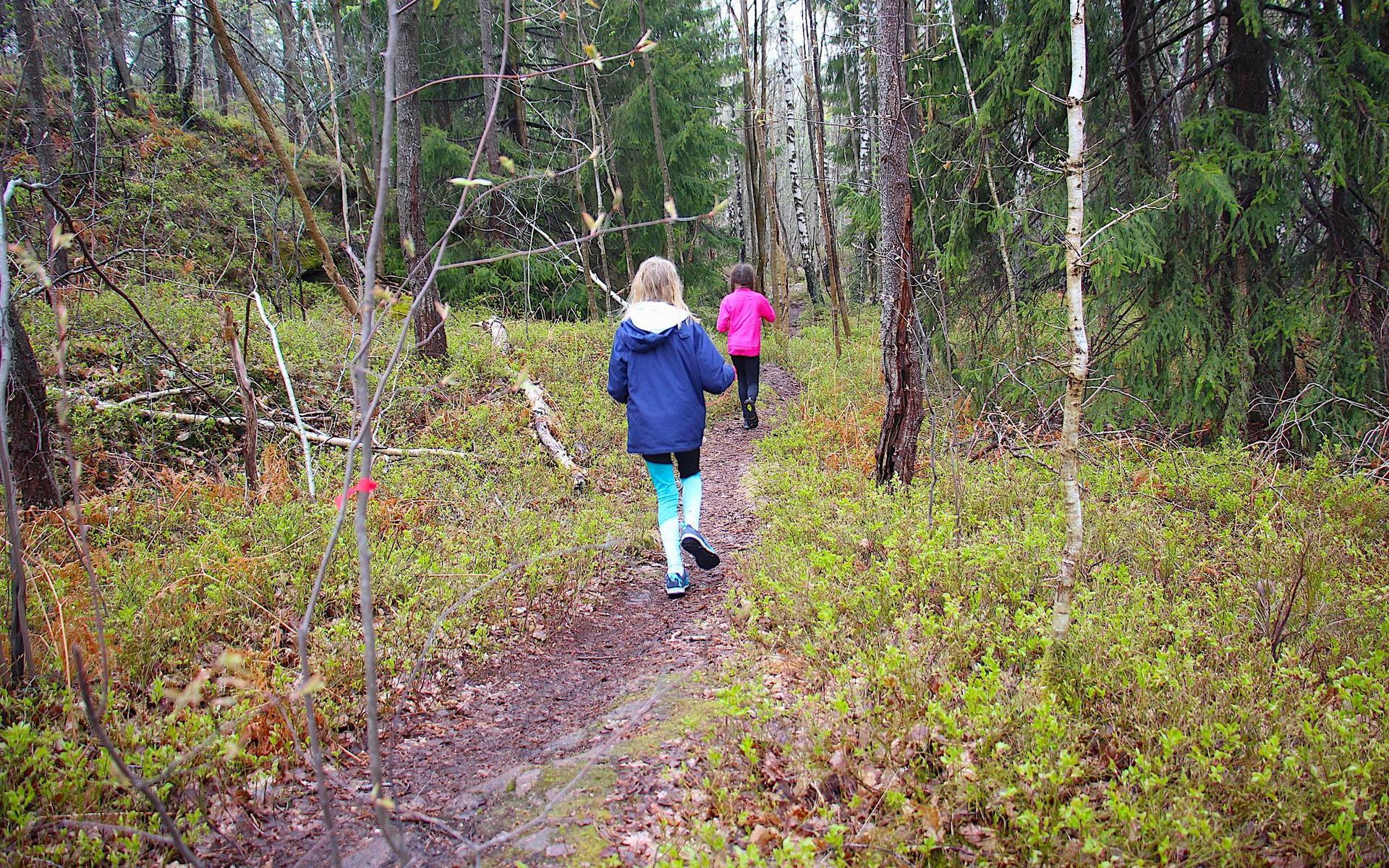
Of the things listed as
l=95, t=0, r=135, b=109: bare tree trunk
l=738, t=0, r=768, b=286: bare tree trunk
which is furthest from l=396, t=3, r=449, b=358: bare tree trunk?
l=738, t=0, r=768, b=286: bare tree trunk

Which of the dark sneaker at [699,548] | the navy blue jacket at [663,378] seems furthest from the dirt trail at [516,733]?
the navy blue jacket at [663,378]

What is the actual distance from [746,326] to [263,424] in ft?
19.0

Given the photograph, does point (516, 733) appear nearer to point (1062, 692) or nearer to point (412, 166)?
point (1062, 692)

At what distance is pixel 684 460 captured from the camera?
210 inches

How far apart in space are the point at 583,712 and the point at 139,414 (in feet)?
18.1

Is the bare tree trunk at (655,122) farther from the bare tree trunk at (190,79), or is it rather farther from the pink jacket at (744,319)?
the bare tree trunk at (190,79)

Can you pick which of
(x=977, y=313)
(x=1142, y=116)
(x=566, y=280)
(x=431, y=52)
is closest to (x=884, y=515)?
(x=977, y=313)

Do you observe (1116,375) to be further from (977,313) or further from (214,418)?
(214,418)

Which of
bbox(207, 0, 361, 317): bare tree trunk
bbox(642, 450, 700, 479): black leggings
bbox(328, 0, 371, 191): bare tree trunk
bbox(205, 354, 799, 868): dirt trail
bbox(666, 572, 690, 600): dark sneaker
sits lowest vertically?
bbox(205, 354, 799, 868): dirt trail

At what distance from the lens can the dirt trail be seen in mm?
2920

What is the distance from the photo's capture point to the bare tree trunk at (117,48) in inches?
549

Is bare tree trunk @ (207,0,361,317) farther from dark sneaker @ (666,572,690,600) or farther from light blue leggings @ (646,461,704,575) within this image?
dark sneaker @ (666,572,690,600)

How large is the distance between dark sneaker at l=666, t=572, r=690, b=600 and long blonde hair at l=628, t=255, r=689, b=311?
1.97 m

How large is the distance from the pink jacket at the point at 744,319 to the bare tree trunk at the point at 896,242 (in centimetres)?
360
